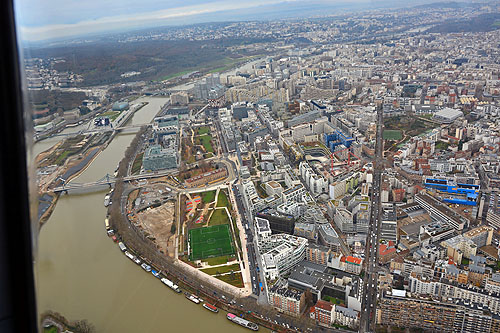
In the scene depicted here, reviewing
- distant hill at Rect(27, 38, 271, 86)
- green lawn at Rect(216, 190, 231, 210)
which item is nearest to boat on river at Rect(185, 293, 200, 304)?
green lawn at Rect(216, 190, 231, 210)

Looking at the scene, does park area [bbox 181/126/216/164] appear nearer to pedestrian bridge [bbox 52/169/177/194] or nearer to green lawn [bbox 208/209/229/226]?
pedestrian bridge [bbox 52/169/177/194]

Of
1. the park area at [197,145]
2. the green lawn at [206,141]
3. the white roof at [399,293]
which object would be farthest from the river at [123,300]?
the green lawn at [206,141]

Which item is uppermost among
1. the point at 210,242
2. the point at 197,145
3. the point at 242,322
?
the point at 197,145

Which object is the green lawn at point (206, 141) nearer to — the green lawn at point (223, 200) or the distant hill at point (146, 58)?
the green lawn at point (223, 200)

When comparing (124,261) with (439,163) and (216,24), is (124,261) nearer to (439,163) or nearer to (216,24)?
(439,163)

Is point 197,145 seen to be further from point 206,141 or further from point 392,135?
point 392,135

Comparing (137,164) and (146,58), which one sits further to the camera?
(146,58)

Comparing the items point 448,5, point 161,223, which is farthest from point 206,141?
point 448,5
